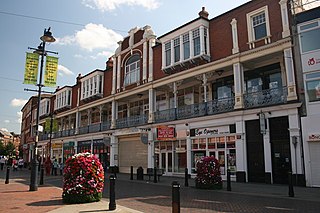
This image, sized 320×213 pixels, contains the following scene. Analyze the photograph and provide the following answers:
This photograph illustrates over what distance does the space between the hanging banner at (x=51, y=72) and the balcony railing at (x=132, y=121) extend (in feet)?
39.1

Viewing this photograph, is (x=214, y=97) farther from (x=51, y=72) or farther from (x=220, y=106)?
(x=51, y=72)

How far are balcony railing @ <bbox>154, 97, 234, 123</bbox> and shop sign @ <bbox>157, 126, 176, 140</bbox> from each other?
0.94m

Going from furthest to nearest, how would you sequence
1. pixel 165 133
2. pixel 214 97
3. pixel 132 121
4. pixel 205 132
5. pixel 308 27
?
pixel 132 121, pixel 165 133, pixel 214 97, pixel 205 132, pixel 308 27

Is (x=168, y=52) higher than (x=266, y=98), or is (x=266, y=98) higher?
(x=168, y=52)

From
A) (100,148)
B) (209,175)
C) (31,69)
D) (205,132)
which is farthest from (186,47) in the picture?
(100,148)

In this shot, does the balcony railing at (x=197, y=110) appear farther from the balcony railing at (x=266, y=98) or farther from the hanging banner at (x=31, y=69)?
the hanging banner at (x=31, y=69)

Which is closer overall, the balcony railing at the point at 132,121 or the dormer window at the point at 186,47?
the dormer window at the point at 186,47

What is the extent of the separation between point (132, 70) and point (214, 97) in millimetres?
9963

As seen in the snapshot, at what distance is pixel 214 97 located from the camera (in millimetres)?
21781

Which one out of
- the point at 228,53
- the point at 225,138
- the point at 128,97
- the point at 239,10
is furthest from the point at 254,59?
the point at 128,97

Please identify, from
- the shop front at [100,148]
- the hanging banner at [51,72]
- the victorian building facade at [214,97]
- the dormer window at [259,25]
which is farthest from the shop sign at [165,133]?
the hanging banner at [51,72]

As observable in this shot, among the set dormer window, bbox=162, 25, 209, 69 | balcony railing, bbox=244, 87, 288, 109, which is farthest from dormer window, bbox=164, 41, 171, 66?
balcony railing, bbox=244, 87, 288, 109

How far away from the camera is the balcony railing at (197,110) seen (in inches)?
757

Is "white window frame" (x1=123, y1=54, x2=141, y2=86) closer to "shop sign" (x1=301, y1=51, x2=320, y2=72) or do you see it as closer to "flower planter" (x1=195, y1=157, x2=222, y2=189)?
"flower planter" (x1=195, y1=157, x2=222, y2=189)
